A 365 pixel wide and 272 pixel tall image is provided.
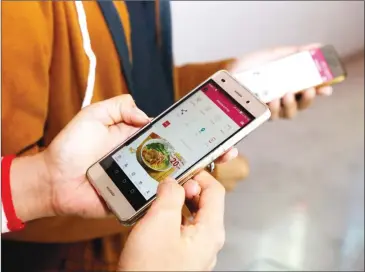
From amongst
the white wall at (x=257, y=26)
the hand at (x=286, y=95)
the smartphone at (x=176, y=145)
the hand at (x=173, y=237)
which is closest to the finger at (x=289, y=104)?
the hand at (x=286, y=95)

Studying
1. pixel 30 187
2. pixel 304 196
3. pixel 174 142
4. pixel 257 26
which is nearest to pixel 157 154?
pixel 174 142

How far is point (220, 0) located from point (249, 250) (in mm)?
436

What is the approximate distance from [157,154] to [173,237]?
130 millimetres

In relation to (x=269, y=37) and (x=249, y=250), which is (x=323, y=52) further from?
(x=269, y=37)

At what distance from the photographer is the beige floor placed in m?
0.83

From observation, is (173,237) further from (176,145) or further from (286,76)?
(286,76)

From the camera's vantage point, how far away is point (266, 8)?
1.06 metres

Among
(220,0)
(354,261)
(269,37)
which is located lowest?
(354,261)

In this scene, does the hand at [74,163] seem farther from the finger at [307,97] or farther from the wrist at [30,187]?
the finger at [307,97]

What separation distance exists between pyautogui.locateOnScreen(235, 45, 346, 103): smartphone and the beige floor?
29cm

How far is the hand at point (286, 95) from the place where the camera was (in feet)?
2.09

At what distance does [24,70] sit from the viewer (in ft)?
1.75

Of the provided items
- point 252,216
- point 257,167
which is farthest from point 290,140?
point 252,216

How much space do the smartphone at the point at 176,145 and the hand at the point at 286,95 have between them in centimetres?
15
